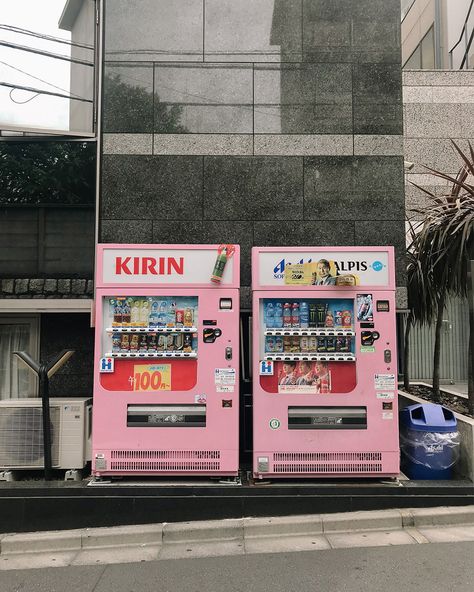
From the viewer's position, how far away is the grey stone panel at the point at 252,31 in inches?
250

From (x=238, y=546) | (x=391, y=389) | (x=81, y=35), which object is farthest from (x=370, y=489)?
(x=81, y=35)

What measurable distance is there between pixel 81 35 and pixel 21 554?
20.6ft

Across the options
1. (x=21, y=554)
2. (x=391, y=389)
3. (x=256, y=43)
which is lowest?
(x=21, y=554)

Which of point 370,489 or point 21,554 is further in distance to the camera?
point 370,489

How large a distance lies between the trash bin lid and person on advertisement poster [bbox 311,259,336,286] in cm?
180

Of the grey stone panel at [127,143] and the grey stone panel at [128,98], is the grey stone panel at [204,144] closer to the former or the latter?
the grey stone panel at [127,143]

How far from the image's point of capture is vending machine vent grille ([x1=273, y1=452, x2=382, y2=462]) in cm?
485

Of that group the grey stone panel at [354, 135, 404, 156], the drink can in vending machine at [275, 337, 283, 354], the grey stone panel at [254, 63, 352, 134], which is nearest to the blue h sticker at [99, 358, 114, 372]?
the drink can in vending machine at [275, 337, 283, 354]

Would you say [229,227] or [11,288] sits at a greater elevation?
[229,227]

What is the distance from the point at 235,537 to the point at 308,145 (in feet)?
15.4

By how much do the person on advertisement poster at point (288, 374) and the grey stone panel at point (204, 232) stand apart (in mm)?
1544

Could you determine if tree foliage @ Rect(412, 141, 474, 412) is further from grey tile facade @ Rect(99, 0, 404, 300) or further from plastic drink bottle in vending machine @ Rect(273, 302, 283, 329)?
plastic drink bottle in vending machine @ Rect(273, 302, 283, 329)

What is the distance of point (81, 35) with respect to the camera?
6.50 meters

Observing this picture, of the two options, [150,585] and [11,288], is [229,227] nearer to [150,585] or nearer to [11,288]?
[11,288]
